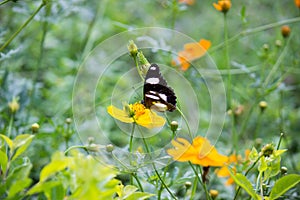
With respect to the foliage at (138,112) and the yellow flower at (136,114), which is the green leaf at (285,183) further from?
the yellow flower at (136,114)

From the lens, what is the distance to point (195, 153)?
911 millimetres

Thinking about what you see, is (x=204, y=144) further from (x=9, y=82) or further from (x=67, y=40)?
(x=67, y=40)

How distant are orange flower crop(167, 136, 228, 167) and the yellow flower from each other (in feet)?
0.21

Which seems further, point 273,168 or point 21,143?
point 273,168

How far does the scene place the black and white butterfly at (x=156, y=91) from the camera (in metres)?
0.81

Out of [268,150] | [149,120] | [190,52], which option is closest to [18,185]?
[149,120]

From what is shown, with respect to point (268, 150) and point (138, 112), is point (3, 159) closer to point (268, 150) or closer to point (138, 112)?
point (138, 112)

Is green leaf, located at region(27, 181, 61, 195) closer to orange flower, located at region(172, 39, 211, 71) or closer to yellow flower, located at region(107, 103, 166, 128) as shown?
yellow flower, located at region(107, 103, 166, 128)

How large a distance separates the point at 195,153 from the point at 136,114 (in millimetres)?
153

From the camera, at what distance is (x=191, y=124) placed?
0.95m

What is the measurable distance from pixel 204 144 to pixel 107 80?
0.86 meters

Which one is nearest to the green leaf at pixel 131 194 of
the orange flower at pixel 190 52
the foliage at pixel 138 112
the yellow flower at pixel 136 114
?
the foliage at pixel 138 112

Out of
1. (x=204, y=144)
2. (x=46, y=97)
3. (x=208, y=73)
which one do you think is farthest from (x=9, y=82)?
(x=204, y=144)

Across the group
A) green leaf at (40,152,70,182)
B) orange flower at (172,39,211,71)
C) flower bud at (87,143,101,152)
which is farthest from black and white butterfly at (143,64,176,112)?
orange flower at (172,39,211,71)
